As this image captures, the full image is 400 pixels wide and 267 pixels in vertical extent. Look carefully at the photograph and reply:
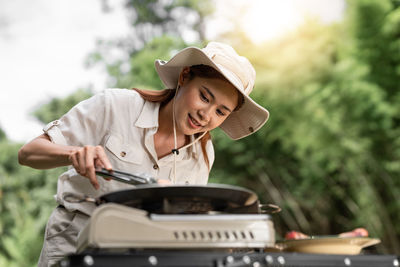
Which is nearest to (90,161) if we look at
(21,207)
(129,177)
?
(129,177)

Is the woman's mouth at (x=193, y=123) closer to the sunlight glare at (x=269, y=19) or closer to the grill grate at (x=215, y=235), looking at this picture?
the grill grate at (x=215, y=235)

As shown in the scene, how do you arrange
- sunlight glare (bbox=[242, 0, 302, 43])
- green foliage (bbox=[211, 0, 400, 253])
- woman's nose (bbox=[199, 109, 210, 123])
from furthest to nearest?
1. sunlight glare (bbox=[242, 0, 302, 43])
2. green foliage (bbox=[211, 0, 400, 253])
3. woman's nose (bbox=[199, 109, 210, 123])

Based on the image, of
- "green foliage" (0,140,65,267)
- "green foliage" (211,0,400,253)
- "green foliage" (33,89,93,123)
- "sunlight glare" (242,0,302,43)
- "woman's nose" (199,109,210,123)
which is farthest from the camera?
"green foliage" (33,89,93,123)

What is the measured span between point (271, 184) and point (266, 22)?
8.52 feet

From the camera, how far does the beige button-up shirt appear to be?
1251 millimetres

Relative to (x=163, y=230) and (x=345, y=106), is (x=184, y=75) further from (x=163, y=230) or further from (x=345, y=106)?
(x=345, y=106)

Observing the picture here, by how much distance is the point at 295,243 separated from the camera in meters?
0.92

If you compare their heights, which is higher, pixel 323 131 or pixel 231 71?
pixel 231 71

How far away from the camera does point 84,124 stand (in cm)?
126

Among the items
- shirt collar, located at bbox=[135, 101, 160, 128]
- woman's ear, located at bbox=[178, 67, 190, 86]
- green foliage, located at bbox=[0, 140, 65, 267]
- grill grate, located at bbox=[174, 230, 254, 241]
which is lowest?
green foliage, located at bbox=[0, 140, 65, 267]

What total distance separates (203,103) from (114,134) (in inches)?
10.4

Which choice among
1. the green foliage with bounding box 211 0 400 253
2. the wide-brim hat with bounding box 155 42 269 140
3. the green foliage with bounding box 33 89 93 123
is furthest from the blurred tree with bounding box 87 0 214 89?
the wide-brim hat with bounding box 155 42 269 140

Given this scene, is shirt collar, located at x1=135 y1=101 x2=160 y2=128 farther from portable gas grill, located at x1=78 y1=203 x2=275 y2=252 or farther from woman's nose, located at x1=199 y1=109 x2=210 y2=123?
portable gas grill, located at x1=78 y1=203 x2=275 y2=252

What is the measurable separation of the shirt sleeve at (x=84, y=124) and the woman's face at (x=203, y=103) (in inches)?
8.2
